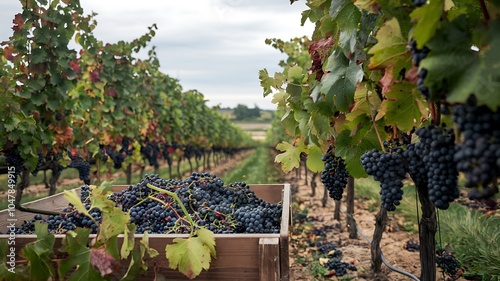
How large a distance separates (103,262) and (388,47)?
1293 mm

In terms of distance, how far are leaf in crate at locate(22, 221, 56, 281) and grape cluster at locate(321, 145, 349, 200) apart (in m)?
1.51

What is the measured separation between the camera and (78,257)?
1636 mm

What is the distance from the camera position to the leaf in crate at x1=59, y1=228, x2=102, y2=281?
161 cm

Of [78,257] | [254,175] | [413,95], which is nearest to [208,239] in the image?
[78,257]

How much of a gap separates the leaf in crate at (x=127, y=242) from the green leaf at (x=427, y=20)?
4.05 ft

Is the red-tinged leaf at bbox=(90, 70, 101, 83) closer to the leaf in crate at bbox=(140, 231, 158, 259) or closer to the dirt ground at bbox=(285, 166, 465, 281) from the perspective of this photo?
the dirt ground at bbox=(285, 166, 465, 281)

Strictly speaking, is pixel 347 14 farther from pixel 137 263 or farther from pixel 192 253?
pixel 137 263

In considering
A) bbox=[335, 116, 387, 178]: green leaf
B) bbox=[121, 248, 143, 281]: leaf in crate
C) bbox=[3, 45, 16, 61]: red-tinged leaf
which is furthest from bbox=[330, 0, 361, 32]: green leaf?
bbox=[3, 45, 16, 61]: red-tinged leaf

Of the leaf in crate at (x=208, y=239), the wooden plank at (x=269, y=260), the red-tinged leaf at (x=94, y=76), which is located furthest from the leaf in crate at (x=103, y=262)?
the red-tinged leaf at (x=94, y=76)

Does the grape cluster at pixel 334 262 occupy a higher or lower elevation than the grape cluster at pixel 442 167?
lower

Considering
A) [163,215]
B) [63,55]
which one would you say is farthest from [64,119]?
[163,215]

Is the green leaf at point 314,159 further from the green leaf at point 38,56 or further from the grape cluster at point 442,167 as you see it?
the green leaf at point 38,56

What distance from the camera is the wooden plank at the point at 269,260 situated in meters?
1.59

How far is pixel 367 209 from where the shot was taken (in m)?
8.27
